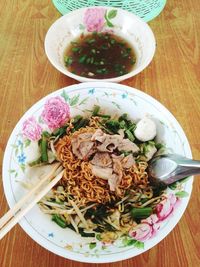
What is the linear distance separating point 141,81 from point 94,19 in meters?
0.39

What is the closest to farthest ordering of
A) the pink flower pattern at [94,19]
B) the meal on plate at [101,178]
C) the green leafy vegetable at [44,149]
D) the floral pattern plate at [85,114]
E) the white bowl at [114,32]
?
the floral pattern plate at [85,114], the meal on plate at [101,178], the green leafy vegetable at [44,149], the white bowl at [114,32], the pink flower pattern at [94,19]

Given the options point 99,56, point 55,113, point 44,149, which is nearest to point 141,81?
→ point 99,56

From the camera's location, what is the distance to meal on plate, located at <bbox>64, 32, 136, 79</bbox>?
1388 millimetres

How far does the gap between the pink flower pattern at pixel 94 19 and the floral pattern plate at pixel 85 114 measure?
1.62ft

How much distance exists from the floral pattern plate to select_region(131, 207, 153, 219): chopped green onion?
20 millimetres

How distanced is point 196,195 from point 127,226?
1.00ft

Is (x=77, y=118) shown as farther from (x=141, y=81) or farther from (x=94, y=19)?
(x=94, y=19)

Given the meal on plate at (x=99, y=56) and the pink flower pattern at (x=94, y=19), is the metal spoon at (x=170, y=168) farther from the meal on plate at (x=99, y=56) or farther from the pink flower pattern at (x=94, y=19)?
the pink flower pattern at (x=94, y=19)

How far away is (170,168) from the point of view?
0.93 m

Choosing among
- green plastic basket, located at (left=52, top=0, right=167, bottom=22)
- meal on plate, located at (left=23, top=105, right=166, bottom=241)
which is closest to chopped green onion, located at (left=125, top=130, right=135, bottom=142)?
meal on plate, located at (left=23, top=105, right=166, bottom=241)

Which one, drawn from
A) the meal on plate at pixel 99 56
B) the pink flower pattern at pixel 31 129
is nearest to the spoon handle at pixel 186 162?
the pink flower pattern at pixel 31 129

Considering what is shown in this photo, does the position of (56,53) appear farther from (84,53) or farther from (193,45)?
(193,45)

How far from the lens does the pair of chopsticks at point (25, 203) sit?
2.81ft

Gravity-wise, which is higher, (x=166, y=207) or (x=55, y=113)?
(x=55, y=113)
